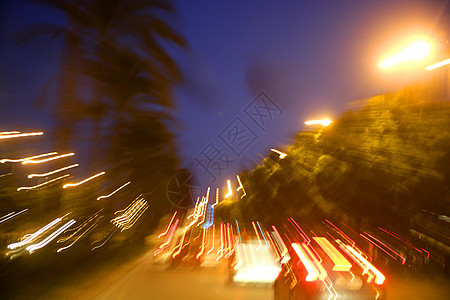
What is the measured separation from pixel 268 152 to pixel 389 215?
47.7 ft

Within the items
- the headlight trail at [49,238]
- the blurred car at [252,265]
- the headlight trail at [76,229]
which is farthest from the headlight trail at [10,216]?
the blurred car at [252,265]

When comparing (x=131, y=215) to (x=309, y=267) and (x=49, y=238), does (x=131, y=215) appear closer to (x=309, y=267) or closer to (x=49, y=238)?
(x=49, y=238)

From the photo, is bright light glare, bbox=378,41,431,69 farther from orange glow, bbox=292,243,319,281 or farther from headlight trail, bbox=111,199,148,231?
headlight trail, bbox=111,199,148,231

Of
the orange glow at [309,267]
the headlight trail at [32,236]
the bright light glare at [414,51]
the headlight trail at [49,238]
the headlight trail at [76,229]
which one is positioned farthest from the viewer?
the headlight trail at [76,229]

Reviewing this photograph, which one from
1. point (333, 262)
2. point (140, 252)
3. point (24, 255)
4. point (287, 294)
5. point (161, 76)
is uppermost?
point (161, 76)

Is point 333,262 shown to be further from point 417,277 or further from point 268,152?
point 268,152

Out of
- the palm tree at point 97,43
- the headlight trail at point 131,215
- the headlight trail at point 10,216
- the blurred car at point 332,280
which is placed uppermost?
the palm tree at point 97,43

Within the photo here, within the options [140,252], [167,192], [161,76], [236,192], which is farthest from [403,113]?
[236,192]

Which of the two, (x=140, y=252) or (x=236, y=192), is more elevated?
(x=236, y=192)

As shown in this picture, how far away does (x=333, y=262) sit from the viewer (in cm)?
660

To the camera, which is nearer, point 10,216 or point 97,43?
point 10,216

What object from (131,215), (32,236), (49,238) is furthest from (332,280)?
(131,215)

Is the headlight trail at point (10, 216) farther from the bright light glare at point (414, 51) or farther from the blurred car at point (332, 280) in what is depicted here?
the bright light glare at point (414, 51)

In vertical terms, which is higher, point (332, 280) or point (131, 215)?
point (332, 280)
